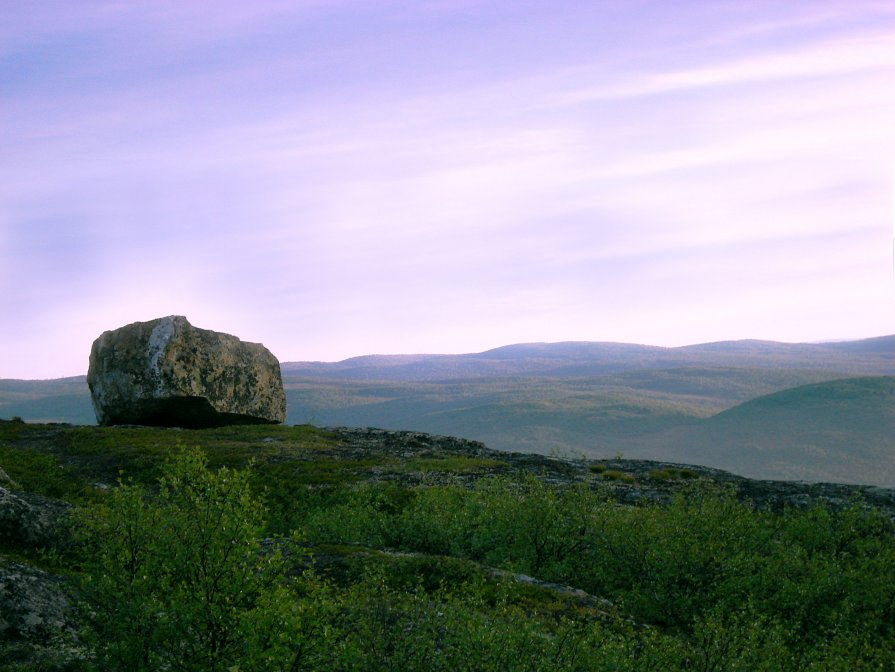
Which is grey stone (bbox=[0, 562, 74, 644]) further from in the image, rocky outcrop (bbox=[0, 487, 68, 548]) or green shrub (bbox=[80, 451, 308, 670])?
rocky outcrop (bbox=[0, 487, 68, 548])

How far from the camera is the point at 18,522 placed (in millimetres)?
14562

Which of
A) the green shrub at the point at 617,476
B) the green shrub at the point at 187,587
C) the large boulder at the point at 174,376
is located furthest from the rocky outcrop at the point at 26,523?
the large boulder at the point at 174,376

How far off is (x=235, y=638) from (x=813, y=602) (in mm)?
16162

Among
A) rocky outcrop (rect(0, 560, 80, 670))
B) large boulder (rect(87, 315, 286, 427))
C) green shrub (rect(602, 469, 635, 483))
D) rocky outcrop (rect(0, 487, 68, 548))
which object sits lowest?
green shrub (rect(602, 469, 635, 483))

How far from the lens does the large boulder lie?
147 ft

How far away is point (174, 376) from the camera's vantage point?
44938 mm

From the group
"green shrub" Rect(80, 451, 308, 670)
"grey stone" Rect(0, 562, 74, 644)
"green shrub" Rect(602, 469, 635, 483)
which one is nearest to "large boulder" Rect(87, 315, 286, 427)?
"green shrub" Rect(602, 469, 635, 483)

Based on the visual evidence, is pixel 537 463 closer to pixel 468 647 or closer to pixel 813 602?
pixel 813 602

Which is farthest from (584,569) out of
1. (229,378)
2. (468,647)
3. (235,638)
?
(229,378)

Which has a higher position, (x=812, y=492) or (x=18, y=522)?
(x=18, y=522)

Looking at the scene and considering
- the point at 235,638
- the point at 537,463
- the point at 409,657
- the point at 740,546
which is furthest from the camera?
the point at 537,463

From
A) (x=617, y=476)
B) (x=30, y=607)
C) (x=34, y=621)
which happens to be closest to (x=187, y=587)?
(x=34, y=621)

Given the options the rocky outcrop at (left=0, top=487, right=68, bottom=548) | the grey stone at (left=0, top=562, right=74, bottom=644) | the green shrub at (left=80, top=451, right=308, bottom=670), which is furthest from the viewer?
the rocky outcrop at (left=0, top=487, right=68, bottom=548)

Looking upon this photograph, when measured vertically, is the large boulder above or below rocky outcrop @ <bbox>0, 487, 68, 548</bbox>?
above
